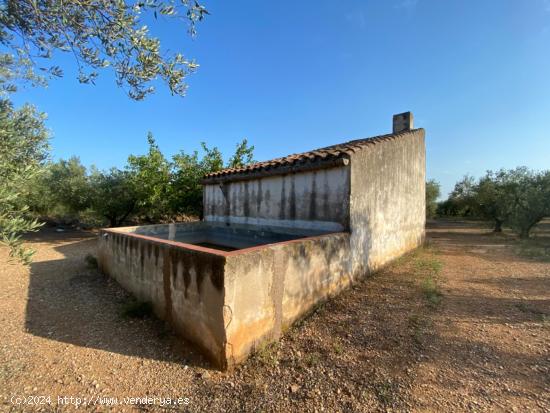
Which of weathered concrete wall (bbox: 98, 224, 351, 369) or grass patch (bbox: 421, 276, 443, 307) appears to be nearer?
weathered concrete wall (bbox: 98, 224, 351, 369)

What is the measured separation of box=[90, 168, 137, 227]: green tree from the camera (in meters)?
14.8

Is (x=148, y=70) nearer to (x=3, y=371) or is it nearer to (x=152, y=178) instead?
(x=3, y=371)

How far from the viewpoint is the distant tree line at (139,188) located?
13500mm

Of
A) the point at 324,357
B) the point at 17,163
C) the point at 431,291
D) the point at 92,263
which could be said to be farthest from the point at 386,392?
the point at 92,263

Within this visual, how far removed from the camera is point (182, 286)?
13.9 ft

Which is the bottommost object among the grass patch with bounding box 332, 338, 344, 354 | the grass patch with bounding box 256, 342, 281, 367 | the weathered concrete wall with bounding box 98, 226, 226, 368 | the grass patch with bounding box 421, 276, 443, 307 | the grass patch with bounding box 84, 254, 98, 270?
the grass patch with bounding box 256, 342, 281, 367

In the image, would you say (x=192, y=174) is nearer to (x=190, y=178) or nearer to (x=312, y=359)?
(x=190, y=178)

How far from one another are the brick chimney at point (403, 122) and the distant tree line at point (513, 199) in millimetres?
9419

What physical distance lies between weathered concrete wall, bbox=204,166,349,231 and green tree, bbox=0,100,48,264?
542cm

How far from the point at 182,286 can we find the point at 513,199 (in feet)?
66.2

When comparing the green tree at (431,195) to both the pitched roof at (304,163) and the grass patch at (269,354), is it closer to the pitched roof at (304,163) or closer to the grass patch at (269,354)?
the pitched roof at (304,163)

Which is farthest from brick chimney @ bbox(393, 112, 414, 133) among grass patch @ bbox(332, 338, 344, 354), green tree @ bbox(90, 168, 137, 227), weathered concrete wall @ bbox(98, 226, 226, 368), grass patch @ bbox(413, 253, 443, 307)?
green tree @ bbox(90, 168, 137, 227)

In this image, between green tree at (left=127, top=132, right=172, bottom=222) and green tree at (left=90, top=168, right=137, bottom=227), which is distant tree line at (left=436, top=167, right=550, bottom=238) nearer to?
green tree at (left=127, top=132, right=172, bottom=222)

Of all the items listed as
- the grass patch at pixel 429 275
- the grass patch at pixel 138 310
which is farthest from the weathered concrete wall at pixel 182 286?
the grass patch at pixel 429 275
